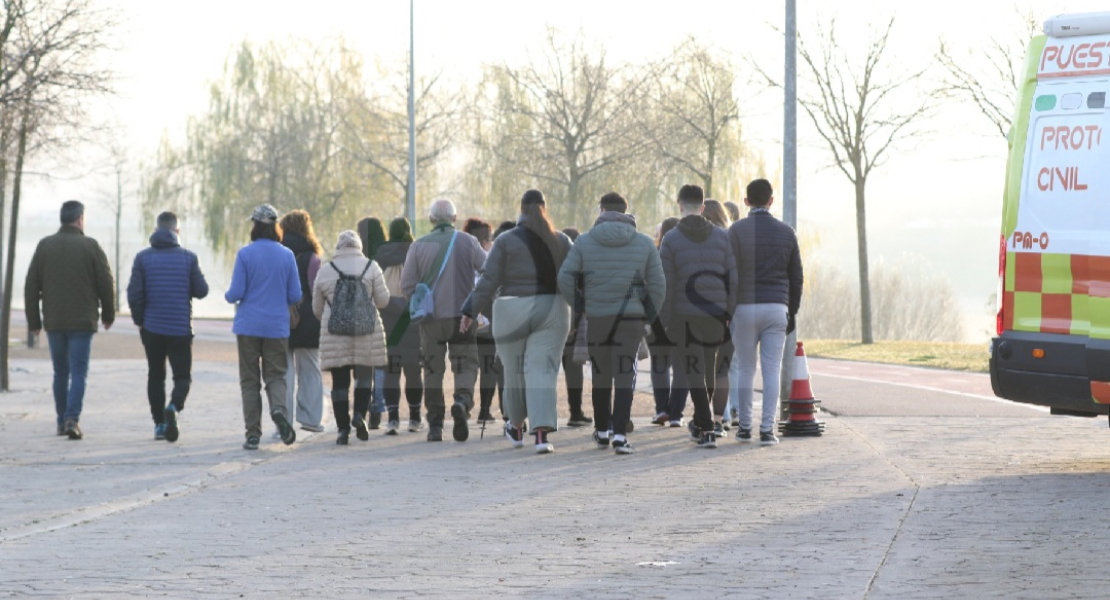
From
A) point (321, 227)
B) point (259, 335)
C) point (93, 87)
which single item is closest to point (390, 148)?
point (321, 227)

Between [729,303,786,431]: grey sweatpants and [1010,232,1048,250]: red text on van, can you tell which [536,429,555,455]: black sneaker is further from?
[1010,232,1048,250]: red text on van

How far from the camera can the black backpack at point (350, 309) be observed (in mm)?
12031

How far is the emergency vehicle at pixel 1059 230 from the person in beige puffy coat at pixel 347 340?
4.82m

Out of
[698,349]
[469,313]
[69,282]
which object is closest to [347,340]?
→ [469,313]

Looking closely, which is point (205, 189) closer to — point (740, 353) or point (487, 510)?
point (740, 353)

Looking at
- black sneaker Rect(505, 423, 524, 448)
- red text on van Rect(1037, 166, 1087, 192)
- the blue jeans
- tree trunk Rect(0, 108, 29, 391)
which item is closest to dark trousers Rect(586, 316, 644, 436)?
black sneaker Rect(505, 423, 524, 448)

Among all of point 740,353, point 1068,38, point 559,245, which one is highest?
point 1068,38

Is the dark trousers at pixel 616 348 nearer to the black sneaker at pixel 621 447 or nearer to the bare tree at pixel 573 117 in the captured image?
the black sneaker at pixel 621 447

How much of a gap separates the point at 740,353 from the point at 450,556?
511 centimetres

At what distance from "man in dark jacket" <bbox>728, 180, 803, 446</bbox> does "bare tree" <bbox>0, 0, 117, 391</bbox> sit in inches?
298

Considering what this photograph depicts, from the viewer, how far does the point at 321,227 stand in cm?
4084

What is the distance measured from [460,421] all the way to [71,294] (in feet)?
11.4

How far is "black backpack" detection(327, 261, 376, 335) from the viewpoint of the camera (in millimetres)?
12031

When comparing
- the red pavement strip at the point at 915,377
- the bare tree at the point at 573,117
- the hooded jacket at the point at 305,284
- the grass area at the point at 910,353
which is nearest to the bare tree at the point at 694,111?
the bare tree at the point at 573,117
